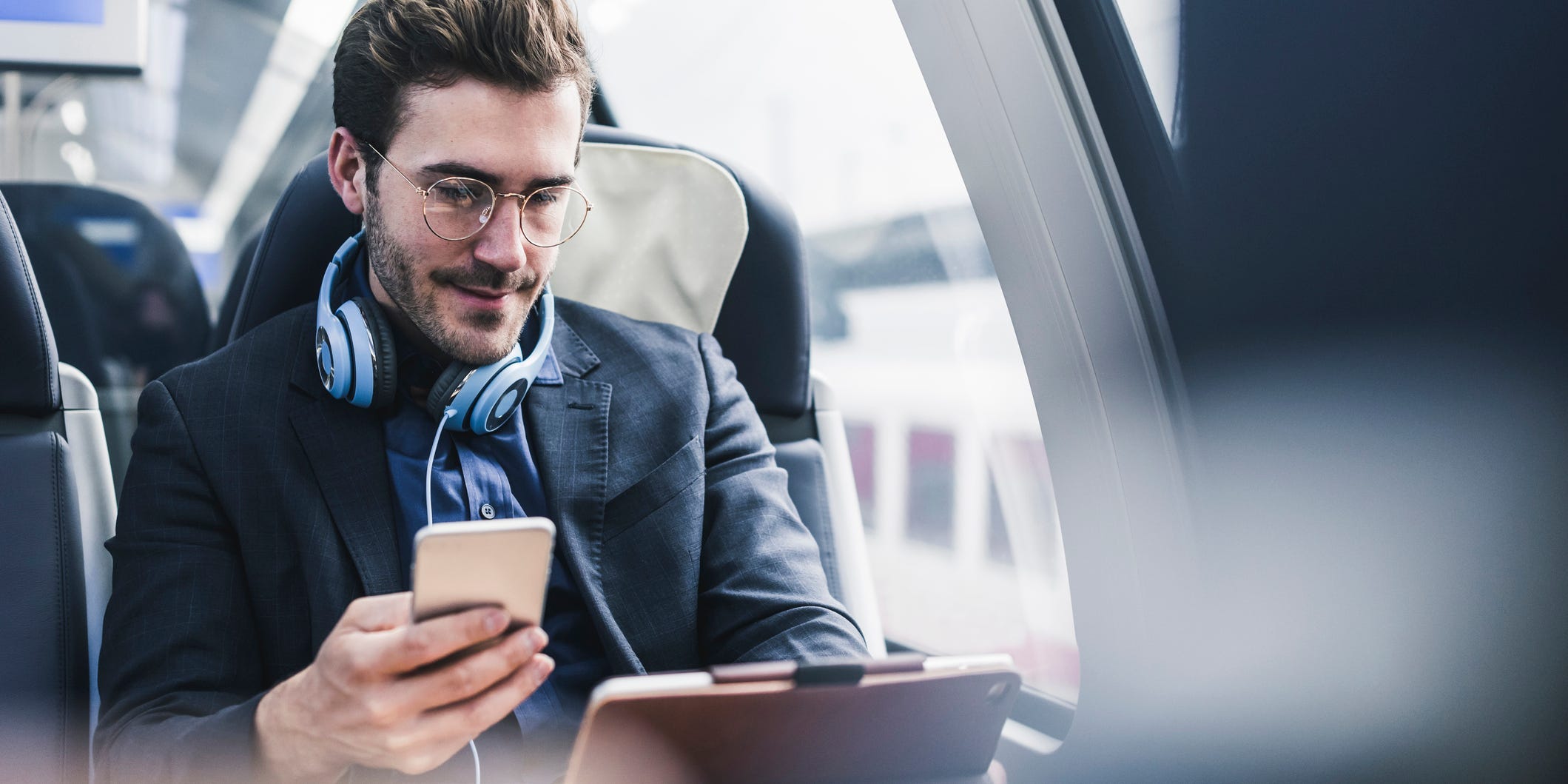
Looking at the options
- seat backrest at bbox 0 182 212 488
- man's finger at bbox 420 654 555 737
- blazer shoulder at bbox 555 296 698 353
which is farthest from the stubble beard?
seat backrest at bbox 0 182 212 488

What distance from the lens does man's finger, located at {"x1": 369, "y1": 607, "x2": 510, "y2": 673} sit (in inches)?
28.5

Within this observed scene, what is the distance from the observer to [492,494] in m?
1.32

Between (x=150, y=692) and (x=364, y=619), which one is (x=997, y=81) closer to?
(x=364, y=619)

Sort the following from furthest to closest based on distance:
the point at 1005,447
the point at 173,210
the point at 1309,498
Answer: the point at 173,210
the point at 1005,447
the point at 1309,498

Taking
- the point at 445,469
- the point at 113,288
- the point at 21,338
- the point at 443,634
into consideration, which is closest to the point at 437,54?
the point at 445,469

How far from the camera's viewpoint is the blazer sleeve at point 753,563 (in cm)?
131

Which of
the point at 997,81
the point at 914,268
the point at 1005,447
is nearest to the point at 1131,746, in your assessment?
the point at 1005,447

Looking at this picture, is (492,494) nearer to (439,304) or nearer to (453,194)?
(439,304)

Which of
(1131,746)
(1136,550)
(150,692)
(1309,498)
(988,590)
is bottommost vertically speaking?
(988,590)

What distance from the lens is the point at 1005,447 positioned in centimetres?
187

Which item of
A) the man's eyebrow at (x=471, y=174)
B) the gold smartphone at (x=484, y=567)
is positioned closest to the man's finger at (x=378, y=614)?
the gold smartphone at (x=484, y=567)

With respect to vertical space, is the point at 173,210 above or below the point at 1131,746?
above

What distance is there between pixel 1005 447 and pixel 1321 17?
947 millimetres

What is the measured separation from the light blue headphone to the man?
34 millimetres
